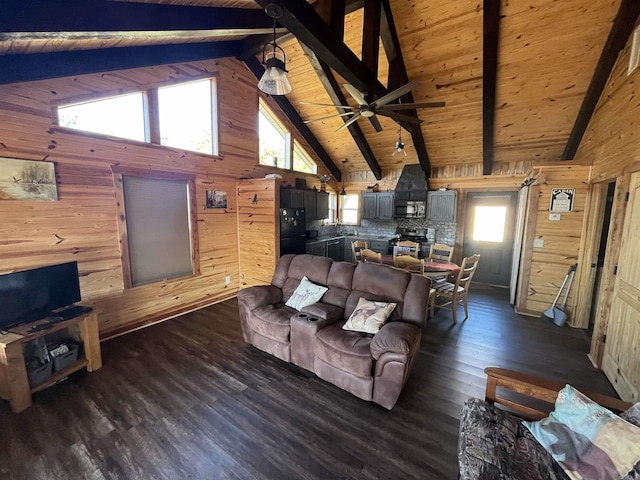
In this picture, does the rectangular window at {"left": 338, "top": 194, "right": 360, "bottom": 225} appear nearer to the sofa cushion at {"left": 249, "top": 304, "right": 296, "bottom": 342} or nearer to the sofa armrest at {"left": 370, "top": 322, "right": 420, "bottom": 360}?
the sofa cushion at {"left": 249, "top": 304, "right": 296, "bottom": 342}

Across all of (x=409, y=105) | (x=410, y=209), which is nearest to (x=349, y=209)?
(x=410, y=209)

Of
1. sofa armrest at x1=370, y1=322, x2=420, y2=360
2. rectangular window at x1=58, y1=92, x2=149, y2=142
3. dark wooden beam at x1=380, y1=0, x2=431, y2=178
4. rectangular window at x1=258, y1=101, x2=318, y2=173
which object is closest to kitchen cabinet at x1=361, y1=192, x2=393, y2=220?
rectangular window at x1=258, y1=101, x2=318, y2=173

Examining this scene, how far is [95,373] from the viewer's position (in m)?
2.71

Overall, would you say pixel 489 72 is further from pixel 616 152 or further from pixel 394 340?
pixel 394 340

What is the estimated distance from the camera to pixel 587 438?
1287 millimetres

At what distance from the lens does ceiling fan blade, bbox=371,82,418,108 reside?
3029 millimetres

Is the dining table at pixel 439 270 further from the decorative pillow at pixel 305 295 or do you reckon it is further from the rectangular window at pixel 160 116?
the rectangular window at pixel 160 116

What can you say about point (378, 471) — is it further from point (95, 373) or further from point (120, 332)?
point (120, 332)

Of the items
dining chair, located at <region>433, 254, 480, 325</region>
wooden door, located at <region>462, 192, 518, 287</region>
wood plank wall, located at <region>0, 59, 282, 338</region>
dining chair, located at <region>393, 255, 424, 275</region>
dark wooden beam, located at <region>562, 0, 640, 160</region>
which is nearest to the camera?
wood plank wall, located at <region>0, 59, 282, 338</region>

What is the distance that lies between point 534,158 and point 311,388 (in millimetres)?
6164

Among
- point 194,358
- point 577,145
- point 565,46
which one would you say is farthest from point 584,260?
point 194,358

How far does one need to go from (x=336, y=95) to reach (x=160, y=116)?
10.2 feet

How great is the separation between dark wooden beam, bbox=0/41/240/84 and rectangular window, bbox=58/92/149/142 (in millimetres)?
550

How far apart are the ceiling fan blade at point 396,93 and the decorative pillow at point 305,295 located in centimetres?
245
